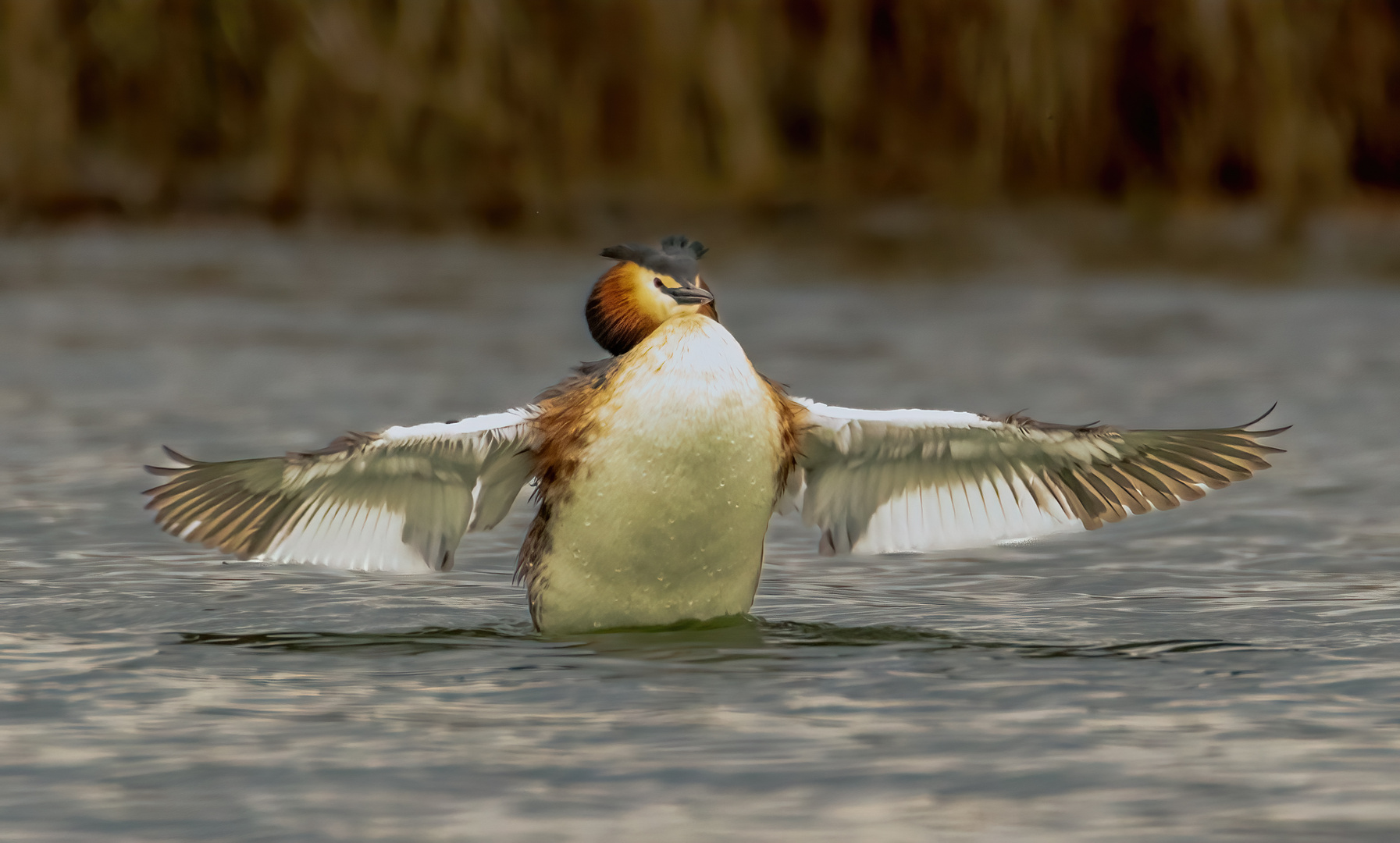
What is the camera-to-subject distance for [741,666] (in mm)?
6562

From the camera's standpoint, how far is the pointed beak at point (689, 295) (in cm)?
715

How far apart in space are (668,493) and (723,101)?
1242cm

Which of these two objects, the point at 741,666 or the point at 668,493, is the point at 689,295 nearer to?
the point at 668,493

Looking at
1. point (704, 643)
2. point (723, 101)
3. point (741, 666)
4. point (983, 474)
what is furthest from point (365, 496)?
point (723, 101)

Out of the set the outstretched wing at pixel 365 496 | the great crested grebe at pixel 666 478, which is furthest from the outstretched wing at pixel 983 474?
the outstretched wing at pixel 365 496

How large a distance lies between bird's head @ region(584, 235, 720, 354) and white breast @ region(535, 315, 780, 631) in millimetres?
237

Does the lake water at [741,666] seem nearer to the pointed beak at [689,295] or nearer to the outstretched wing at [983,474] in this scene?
the outstretched wing at [983,474]

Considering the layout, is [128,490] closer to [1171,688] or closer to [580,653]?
[580,653]

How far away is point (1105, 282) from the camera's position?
18.6 metres

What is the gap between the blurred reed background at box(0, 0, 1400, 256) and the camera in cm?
1805

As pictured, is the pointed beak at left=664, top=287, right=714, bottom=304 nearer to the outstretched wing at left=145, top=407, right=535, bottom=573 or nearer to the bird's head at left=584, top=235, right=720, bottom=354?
the bird's head at left=584, top=235, right=720, bottom=354

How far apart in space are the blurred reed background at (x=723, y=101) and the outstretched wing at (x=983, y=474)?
35.7 ft

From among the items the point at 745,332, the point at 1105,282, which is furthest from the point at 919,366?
the point at 1105,282

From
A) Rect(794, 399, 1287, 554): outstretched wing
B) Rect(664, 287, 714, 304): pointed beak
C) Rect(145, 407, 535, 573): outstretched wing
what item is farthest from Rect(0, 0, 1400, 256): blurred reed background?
Rect(145, 407, 535, 573): outstretched wing
